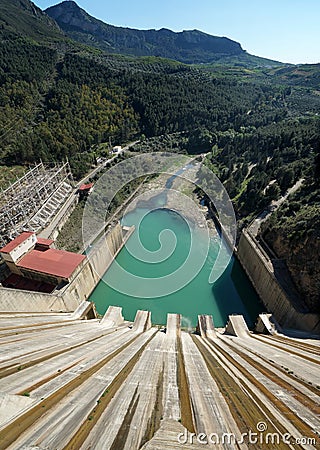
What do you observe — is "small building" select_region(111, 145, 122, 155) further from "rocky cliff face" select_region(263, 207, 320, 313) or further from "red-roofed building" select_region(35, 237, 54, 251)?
"rocky cliff face" select_region(263, 207, 320, 313)

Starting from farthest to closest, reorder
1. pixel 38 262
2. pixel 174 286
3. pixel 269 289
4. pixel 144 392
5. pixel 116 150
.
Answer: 1. pixel 116 150
2. pixel 174 286
3. pixel 269 289
4. pixel 38 262
5. pixel 144 392

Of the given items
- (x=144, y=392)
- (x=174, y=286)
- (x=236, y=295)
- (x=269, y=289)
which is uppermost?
(x=269, y=289)

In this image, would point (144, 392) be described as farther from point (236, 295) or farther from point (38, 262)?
point (236, 295)

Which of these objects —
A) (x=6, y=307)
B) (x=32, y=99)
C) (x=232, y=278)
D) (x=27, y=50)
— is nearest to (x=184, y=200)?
(x=232, y=278)

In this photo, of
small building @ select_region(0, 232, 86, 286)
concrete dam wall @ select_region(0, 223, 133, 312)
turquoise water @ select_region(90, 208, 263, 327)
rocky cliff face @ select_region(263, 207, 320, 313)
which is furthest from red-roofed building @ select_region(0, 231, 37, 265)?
rocky cliff face @ select_region(263, 207, 320, 313)

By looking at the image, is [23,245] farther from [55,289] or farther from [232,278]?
[232,278]

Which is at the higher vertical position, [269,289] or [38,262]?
[269,289]

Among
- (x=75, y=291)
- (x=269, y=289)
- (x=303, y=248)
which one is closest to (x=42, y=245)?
(x=75, y=291)
